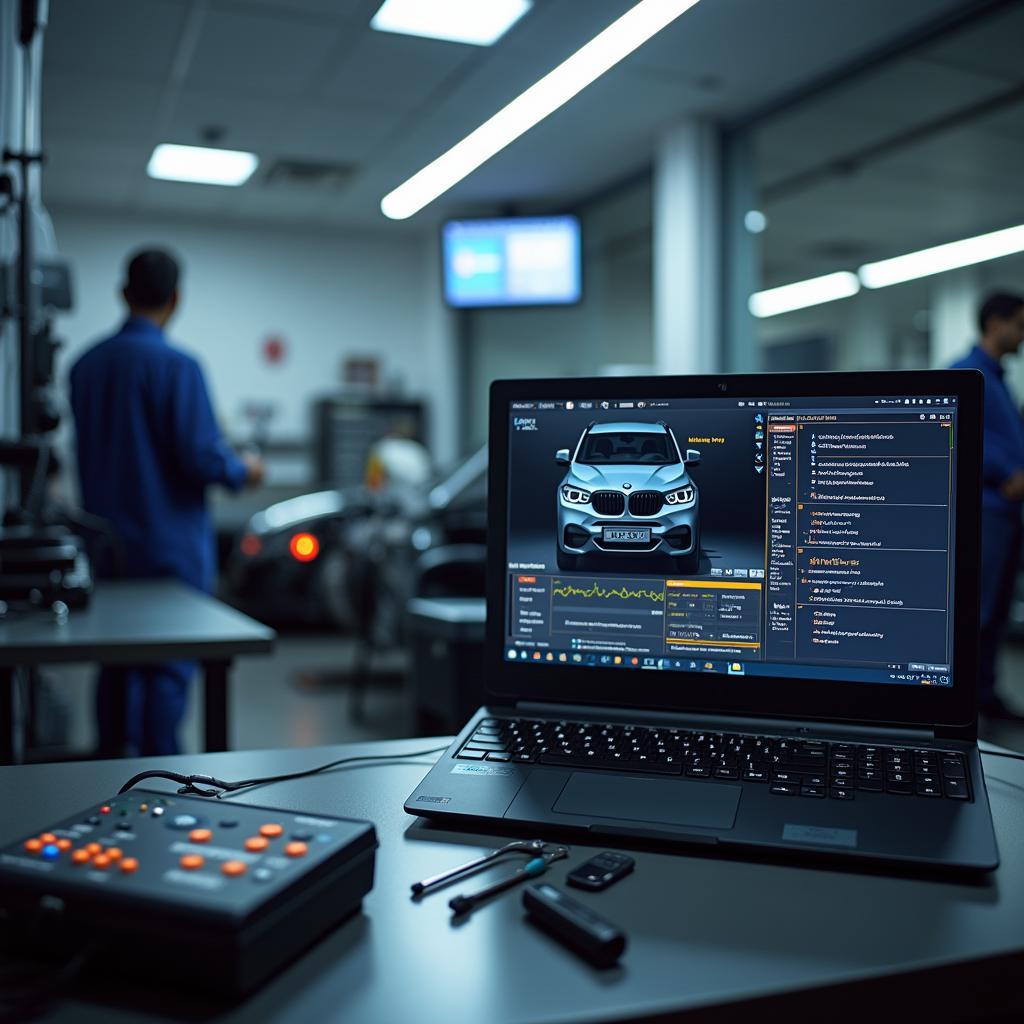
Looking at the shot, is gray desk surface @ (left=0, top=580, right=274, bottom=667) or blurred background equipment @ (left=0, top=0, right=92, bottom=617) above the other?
blurred background equipment @ (left=0, top=0, right=92, bottom=617)

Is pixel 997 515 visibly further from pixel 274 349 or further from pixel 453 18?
pixel 274 349

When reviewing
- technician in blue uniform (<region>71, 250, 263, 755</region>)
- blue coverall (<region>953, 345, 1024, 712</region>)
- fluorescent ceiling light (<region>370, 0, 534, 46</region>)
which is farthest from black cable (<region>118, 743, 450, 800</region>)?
fluorescent ceiling light (<region>370, 0, 534, 46</region>)

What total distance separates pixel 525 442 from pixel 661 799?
0.35m

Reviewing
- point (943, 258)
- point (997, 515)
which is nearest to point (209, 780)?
point (997, 515)

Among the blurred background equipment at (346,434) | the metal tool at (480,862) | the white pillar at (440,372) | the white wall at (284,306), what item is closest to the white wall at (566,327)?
the white pillar at (440,372)

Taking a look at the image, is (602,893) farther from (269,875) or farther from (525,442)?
(525,442)

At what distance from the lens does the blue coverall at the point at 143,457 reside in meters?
2.34

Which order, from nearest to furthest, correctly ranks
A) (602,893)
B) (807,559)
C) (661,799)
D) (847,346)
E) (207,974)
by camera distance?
(207,974), (602,893), (661,799), (807,559), (847,346)

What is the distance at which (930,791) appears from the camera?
0.73 meters

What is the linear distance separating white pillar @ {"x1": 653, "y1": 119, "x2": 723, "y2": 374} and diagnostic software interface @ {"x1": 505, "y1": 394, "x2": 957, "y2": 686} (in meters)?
3.90

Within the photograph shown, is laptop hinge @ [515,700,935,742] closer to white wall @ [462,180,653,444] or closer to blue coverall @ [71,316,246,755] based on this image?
blue coverall @ [71,316,246,755]

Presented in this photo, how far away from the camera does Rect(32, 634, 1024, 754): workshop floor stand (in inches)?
138

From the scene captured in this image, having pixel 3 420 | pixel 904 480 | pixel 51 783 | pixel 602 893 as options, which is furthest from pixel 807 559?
pixel 3 420

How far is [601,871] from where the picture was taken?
66 centimetres
